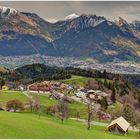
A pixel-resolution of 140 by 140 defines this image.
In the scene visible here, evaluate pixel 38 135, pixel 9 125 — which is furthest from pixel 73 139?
pixel 9 125

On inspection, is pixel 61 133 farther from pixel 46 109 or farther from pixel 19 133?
pixel 46 109

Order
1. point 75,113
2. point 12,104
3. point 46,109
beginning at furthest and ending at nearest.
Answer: point 75,113, point 46,109, point 12,104

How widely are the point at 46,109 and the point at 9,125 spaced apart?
117m

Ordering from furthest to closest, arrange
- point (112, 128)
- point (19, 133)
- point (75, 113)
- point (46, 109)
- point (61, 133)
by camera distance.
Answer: point (75, 113) → point (46, 109) → point (112, 128) → point (61, 133) → point (19, 133)

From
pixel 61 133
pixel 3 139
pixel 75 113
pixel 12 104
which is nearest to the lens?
pixel 3 139

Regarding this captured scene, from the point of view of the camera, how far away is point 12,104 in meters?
168

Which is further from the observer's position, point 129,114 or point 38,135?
point 129,114

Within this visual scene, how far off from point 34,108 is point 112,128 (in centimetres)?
4916

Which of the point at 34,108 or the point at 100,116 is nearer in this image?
the point at 34,108

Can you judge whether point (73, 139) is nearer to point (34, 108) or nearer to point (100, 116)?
point (34, 108)

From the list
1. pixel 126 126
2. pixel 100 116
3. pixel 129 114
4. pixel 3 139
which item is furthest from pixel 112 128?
pixel 3 139

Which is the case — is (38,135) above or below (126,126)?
above

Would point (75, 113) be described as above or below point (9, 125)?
below

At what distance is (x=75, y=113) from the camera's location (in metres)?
193
